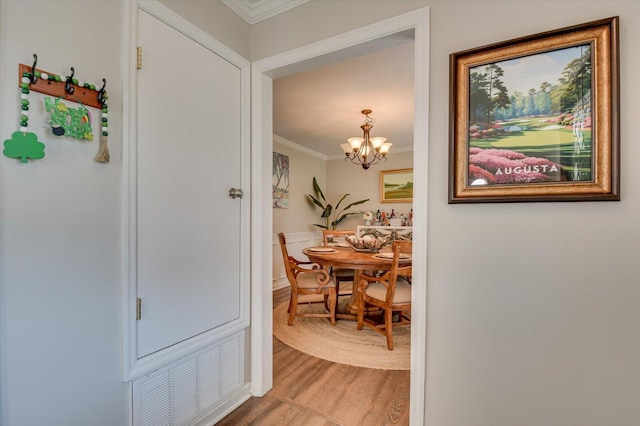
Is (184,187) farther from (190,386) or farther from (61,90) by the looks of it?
(190,386)

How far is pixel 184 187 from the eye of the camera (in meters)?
1.45

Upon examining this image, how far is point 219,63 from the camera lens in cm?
164

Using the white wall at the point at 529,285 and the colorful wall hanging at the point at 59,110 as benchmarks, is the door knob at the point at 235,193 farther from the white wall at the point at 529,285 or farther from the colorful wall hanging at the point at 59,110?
the white wall at the point at 529,285

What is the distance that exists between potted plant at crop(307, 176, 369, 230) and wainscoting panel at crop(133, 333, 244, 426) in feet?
12.4

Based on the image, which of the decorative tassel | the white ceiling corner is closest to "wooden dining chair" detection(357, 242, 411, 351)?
the white ceiling corner

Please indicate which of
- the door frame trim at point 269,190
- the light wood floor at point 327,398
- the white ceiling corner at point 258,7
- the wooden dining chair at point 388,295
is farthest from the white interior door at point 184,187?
the wooden dining chair at point 388,295

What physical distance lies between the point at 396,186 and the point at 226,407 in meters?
4.40

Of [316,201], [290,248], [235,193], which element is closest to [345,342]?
[235,193]

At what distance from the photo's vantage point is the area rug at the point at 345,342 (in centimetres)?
232

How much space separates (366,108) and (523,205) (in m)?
2.43

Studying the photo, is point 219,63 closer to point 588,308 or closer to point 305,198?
point 588,308

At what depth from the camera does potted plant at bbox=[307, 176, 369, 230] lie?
5438mm

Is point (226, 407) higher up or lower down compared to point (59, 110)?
lower down

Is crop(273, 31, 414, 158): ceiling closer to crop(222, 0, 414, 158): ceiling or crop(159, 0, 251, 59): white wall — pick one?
crop(222, 0, 414, 158): ceiling
